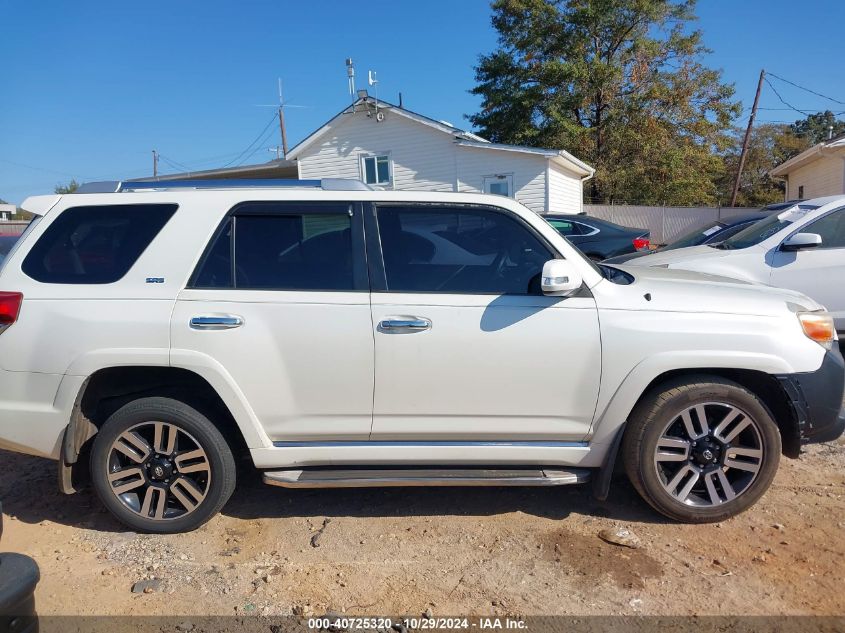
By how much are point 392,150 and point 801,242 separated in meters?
17.3

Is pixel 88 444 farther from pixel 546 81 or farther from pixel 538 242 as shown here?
pixel 546 81

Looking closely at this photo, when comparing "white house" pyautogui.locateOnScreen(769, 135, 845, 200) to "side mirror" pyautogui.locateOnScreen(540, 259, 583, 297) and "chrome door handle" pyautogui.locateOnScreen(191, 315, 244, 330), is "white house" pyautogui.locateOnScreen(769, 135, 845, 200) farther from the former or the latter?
"chrome door handle" pyautogui.locateOnScreen(191, 315, 244, 330)

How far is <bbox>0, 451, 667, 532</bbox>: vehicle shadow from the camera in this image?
370 centimetres

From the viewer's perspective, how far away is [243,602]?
2.93 m

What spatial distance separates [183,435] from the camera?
3.43 meters

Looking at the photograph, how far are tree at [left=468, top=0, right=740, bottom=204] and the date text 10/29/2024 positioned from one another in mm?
25500

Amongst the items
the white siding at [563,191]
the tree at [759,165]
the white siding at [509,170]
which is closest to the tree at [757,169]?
the tree at [759,165]

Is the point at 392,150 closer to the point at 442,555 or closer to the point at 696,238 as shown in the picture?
the point at 696,238

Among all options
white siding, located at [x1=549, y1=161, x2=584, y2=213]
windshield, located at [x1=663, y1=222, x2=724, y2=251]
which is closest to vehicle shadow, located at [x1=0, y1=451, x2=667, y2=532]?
windshield, located at [x1=663, y1=222, x2=724, y2=251]

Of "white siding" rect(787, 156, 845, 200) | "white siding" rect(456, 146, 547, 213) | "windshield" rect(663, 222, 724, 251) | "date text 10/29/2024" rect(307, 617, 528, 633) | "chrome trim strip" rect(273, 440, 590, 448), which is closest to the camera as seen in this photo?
"date text 10/29/2024" rect(307, 617, 528, 633)

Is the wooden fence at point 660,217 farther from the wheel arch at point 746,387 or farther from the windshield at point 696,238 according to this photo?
the wheel arch at point 746,387

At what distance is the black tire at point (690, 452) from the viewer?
3.31 metres

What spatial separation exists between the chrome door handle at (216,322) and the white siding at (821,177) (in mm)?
21500

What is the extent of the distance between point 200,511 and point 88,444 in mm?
792
